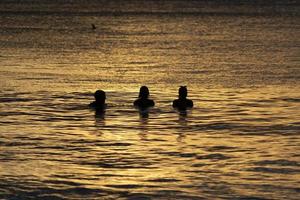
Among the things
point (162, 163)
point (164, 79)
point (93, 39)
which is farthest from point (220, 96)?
point (93, 39)

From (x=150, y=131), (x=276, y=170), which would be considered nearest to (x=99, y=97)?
(x=150, y=131)

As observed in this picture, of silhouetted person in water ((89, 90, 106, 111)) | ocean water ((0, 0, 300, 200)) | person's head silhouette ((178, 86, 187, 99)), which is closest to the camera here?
ocean water ((0, 0, 300, 200))

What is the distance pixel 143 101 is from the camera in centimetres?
3400

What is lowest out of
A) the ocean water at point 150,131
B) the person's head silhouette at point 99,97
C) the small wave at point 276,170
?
the small wave at point 276,170

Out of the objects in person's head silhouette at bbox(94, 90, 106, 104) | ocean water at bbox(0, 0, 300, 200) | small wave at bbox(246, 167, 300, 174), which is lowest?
small wave at bbox(246, 167, 300, 174)

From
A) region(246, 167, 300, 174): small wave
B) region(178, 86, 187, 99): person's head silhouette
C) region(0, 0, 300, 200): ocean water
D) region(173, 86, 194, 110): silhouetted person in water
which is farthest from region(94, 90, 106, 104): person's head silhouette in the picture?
region(246, 167, 300, 174): small wave

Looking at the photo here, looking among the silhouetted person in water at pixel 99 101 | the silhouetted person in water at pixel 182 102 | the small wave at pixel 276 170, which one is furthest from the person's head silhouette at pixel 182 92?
the small wave at pixel 276 170

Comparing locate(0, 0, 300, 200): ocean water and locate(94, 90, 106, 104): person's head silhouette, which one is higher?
locate(94, 90, 106, 104): person's head silhouette

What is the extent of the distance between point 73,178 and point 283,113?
12.3 m

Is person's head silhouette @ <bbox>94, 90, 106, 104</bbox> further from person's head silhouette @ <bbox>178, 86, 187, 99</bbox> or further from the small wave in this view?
the small wave

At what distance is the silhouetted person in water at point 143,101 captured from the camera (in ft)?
111

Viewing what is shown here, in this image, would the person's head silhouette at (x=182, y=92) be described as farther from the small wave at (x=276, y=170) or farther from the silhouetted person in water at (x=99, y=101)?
the small wave at (x=276, y=170)

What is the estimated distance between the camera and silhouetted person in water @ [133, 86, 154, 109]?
111ft

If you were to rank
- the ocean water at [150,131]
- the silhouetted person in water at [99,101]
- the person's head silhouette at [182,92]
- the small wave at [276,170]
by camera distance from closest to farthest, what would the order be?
the ocean water at [150,131] < the small wave at [276,170] < the person's head silhouette at [182,92] < the silhouetted person in water at [99,101]
